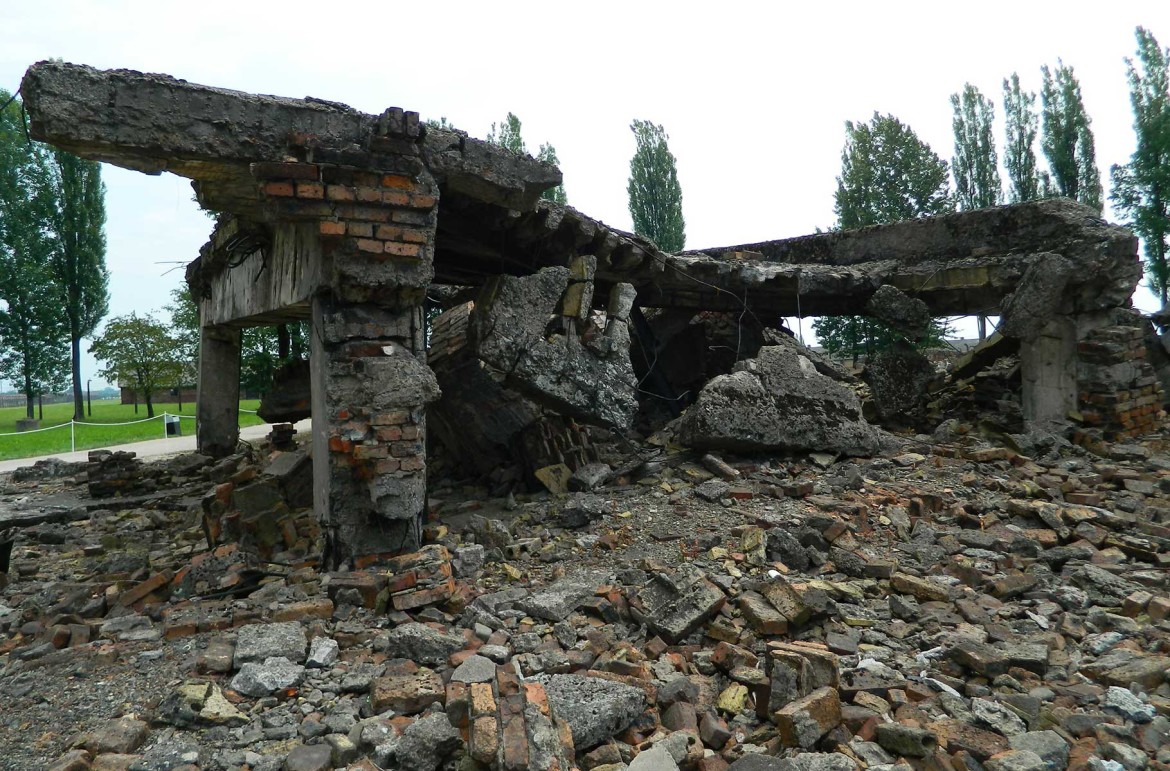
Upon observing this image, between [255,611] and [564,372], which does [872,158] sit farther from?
[255,611]

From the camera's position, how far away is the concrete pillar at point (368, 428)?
4.52 metres

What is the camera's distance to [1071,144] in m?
23.9

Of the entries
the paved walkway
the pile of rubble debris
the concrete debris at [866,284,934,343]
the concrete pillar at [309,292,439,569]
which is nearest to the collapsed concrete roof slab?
the concrete pillar at [309,292,439,569]

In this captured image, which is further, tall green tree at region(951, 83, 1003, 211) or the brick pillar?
tall green tree at region(951, 83, 1003, 211)

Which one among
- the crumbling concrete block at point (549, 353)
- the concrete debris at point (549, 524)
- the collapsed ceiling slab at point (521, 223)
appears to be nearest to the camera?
the concrete debris at point (549, 524)

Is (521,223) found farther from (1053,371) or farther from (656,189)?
(656,189)

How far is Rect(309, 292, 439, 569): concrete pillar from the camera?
452 centimetres

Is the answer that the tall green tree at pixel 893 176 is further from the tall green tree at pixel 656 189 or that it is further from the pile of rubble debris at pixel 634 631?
the pile of rubble debris at pixel 634 631

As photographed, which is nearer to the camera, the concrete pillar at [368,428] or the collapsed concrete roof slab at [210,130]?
the collapsed concrete roof slab at [210,130]

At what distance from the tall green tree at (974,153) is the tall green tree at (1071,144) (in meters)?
1.85

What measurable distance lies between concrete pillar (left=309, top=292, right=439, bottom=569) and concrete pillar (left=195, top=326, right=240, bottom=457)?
4.52 meters

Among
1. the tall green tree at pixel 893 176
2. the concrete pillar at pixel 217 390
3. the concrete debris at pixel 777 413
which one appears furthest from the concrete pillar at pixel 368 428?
the tall green tree at pixel 893 176

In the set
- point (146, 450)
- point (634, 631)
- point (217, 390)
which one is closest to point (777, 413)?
point (634, 631)

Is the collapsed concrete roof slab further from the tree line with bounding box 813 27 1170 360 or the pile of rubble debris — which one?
the tree line with bounding box 813 27 1170 360
